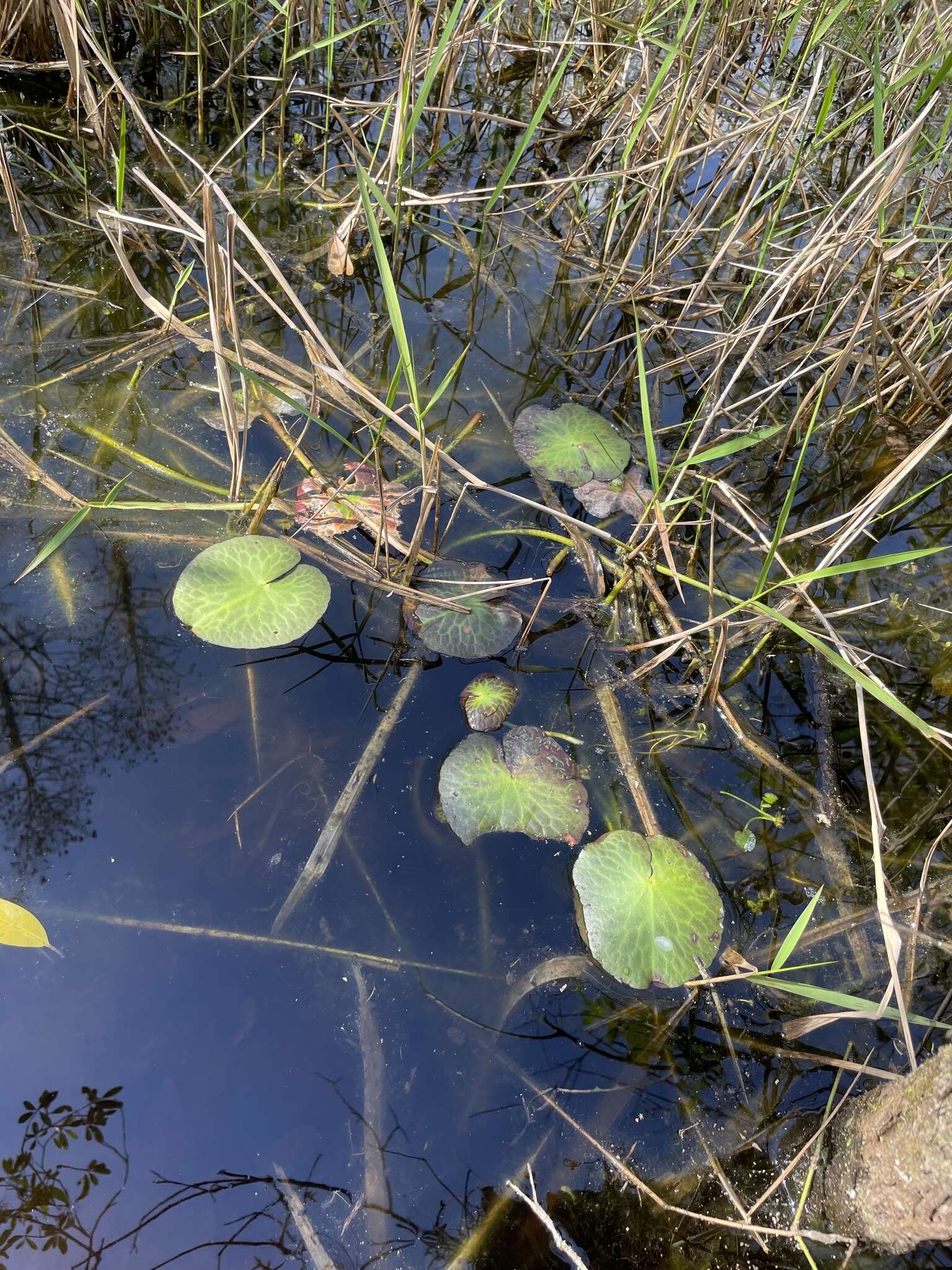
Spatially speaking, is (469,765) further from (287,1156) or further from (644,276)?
(644,276)

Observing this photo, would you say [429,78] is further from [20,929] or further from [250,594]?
[20,929]

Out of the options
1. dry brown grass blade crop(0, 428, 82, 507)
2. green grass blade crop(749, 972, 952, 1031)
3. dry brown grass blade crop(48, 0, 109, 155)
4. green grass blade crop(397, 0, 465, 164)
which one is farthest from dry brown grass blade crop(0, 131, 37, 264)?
green grass blade crop(749, 972, 952, 1031)

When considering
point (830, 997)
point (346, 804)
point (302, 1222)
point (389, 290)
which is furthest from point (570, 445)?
point (302, 1222)

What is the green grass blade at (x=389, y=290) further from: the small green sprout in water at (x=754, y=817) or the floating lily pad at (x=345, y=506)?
the small green sprout in water at (x=754, y=817)

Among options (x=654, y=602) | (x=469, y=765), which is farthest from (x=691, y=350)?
(x=469, y=765)

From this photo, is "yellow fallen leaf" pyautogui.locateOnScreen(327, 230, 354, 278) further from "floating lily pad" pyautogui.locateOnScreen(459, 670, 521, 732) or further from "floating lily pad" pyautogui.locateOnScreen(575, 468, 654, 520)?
"floating lily pad" pyautogui.locateOnScreen(459, 670, 521, 732)

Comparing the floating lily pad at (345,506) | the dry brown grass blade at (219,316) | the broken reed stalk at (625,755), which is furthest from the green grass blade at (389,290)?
the broken reed stalk at (625,755)
